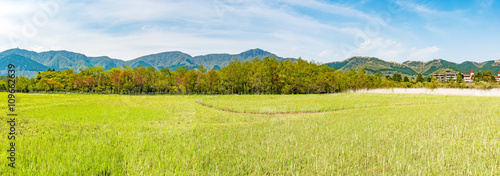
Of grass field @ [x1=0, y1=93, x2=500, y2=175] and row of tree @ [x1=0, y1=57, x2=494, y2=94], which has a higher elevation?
row of tree @ [x1=0, y1=57, x2=494, y2=94]

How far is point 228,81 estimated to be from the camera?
312 feet

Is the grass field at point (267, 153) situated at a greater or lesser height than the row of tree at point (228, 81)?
lesser

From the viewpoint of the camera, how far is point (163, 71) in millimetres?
123062

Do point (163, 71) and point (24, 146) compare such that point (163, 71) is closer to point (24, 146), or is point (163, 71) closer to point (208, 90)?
point (208, 90)

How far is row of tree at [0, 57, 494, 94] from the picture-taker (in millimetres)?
92938

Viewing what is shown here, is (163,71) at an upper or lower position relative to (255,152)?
upper

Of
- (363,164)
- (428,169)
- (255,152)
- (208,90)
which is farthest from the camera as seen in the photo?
(208,90)

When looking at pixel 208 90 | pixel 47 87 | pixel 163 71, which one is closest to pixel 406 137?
pixel 208 90

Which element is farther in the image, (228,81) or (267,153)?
(228,81)

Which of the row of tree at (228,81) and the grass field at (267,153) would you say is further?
the row of tree at (228,81)

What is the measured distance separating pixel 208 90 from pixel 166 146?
98.0 meters

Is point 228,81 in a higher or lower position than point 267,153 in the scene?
higher

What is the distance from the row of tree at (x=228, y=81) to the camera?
92938 millimetres

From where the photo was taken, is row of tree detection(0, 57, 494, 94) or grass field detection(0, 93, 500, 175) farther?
row of tree detection(0, 57, 494, 94)
